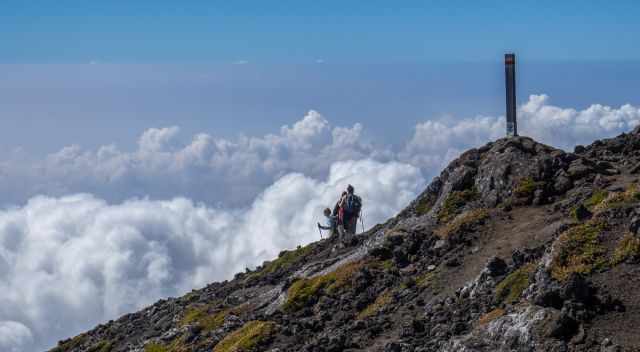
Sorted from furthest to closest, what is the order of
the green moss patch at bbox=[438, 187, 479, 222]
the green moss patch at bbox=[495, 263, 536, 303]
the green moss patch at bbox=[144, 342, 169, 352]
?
the green moss patch at bbox=[144, 342, 169, 352], the green moss patch at bbox=[438, 187, 479, 222], the green moss patch at bbox=[495, 263, 536, 303]

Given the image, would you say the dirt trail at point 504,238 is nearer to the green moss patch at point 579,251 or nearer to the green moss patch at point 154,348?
the green moss patch at point 579,251

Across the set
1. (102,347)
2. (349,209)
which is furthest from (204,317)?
(349,209)

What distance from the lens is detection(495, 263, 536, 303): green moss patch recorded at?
26.9 m

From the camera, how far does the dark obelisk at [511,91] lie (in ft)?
135

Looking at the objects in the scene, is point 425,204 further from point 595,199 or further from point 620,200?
point 620,200

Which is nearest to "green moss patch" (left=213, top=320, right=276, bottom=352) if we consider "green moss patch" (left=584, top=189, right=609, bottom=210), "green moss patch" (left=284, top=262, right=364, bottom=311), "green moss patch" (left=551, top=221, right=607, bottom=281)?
"green moss patch" (left=284, top=262, right=364, bottom=311)

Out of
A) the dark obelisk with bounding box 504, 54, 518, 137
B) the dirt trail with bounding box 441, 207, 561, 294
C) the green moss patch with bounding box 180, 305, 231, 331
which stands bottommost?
the green moss patch with bounding box 180, 305, 231, 331

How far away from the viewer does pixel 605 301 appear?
23594 mm

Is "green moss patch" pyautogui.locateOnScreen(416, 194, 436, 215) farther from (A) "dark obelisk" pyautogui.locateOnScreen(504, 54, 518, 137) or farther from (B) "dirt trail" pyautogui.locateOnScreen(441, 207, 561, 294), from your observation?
(B) "dirt trail" pyautogui.locateOnScreen(441, 207, 561, 294)

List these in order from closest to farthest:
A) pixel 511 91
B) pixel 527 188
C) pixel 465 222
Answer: pixel 465 222
pixel 527 188
pixel 511 91

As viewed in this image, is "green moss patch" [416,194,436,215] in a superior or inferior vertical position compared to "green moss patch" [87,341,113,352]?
superior

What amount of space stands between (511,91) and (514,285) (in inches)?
680

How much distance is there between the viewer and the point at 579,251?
27203 mm

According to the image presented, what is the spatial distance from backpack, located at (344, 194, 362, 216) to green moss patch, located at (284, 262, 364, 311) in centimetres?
1198
